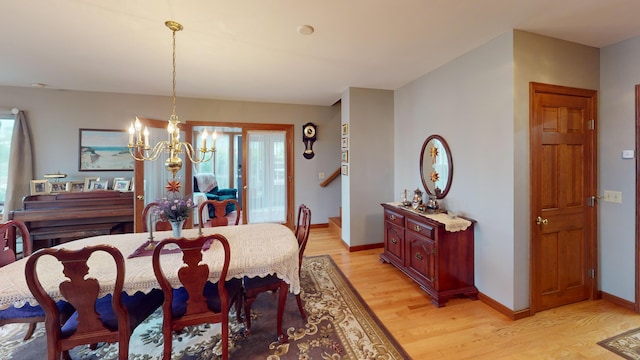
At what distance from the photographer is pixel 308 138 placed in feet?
17.1

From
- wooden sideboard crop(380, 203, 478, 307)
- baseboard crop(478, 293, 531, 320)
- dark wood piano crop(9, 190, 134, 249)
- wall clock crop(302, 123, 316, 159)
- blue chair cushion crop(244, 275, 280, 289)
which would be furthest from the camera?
wall clock crop(302, 123, 316, 159)

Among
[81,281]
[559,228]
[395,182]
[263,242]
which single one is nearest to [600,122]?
[559,228]

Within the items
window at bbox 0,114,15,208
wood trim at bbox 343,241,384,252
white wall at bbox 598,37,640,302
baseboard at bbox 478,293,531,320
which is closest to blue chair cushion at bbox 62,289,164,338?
wood trim at bbox 343,241,384,252

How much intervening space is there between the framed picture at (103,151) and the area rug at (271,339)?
2746 mm

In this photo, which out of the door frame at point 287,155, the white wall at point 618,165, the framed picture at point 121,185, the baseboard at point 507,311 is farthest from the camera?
the door frame at point 287,155

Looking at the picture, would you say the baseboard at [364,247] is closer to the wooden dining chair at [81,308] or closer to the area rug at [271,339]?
the area rug at [271,339]

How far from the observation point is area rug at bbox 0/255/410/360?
1.89 meters

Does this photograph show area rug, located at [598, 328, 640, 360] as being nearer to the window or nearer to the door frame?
the door frame

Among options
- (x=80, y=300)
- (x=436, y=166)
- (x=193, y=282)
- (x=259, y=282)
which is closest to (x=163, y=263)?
(x=193, y=282)

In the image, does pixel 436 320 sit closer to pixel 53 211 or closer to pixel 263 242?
pixel 263 242

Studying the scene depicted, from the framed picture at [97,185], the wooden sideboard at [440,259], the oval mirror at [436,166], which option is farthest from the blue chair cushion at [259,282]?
the framed picture at [97,185]

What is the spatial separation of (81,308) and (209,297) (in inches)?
27.2

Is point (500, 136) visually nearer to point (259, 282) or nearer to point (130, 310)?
point (259, 282)

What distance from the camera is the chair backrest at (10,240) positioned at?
1.92 meters
